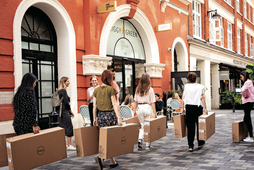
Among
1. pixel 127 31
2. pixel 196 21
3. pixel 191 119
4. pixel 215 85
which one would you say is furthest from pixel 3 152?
pixel 215 85

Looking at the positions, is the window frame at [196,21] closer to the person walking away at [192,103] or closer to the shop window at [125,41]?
the shop window at [125,41]

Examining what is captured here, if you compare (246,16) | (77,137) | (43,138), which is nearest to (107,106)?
(77,137)

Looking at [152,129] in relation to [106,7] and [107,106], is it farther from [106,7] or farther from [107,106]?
[106,7]

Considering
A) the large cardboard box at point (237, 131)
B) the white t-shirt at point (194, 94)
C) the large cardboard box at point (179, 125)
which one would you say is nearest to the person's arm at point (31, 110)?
the large cardboard box at point (179, 125)

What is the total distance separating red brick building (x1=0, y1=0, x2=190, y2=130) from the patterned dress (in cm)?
284

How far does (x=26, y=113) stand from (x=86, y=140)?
104cm

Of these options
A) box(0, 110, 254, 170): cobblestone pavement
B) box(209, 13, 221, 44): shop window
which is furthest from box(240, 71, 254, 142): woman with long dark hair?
box(209, 13, 221, 44): shop window

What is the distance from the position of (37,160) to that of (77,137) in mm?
785

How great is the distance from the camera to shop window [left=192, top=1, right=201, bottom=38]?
17.5m

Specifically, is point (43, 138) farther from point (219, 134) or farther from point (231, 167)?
point (219, 134)

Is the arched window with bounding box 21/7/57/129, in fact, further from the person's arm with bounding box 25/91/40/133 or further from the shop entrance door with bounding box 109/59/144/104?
the person's arm with bounding box 25/91/40/133

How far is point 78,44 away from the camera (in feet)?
29.5

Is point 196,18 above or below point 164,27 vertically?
above

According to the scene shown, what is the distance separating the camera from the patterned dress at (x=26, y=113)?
166 inches
